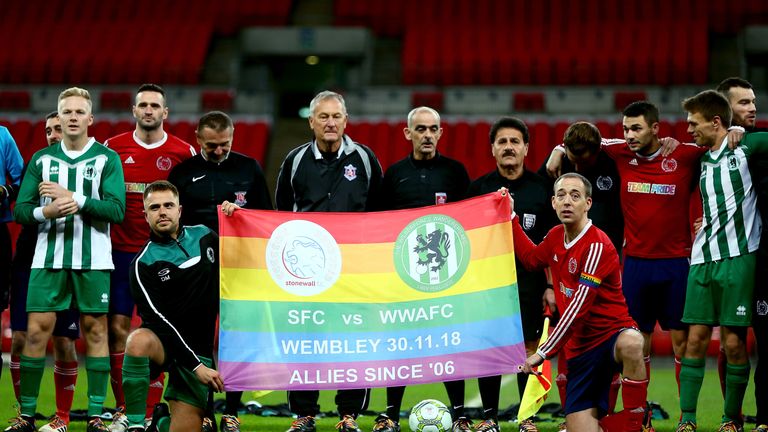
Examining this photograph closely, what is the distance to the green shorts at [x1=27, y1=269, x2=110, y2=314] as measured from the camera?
5836mm

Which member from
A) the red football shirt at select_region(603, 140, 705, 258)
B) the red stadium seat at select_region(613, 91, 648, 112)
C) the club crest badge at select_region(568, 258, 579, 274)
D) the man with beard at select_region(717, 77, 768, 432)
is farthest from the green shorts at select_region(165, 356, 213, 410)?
the red stadium seat at select_region(613, 91, 648, 112)

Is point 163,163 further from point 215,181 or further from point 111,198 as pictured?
point 111,198

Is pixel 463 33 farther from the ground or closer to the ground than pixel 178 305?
farther from the ground

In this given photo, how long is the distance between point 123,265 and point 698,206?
3958 mm

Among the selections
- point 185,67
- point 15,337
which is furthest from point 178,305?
point 185,67

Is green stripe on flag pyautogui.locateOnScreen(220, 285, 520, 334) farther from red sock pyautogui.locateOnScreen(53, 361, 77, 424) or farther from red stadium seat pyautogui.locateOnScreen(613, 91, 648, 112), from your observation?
red stadium seat pyautogui.locateOnScreen(613, 91, 648, 112)

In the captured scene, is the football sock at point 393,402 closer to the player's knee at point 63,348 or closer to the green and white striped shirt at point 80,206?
the green and white striped shirt at point 80,206

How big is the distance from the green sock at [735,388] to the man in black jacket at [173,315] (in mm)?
2911

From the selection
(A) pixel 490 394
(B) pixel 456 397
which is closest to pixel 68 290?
(B) pixel 456 397

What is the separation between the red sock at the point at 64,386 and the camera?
6.08m

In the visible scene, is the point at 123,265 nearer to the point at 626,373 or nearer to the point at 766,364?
the point at 626,373

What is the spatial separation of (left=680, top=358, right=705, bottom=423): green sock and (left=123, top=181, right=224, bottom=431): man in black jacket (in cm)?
269

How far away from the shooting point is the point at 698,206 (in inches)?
278

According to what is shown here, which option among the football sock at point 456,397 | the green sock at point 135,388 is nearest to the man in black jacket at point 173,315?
the green sock at point 135,388
